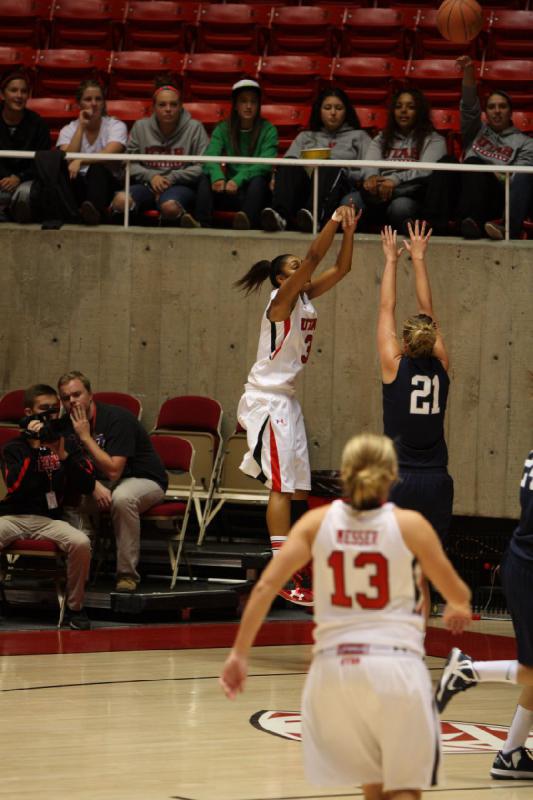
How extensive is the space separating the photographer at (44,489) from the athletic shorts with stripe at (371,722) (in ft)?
15.6

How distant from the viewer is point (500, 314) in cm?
991

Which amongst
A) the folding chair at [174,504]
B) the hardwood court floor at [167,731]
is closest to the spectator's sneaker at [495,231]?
the folding chair at [174,504]

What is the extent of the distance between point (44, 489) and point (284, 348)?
1.81 m

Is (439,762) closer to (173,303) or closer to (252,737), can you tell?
(252,737)

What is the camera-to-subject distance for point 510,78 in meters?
12.3

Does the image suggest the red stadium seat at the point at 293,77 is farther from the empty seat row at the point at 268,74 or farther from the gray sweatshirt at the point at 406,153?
the gray sweatshirt at the point at 406,153

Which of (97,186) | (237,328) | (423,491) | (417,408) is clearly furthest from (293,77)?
(423,491)

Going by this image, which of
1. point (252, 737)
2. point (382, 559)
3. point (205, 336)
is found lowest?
point (252, 737)

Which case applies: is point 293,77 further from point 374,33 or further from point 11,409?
point 11,409

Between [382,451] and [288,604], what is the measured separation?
20.5ft

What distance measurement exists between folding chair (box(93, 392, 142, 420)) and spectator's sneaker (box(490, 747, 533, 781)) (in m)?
5.27

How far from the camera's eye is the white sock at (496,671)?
5.24 m

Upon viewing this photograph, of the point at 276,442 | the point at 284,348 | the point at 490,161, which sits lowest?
the point at 276,442

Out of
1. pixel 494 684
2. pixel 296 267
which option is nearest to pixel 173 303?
pixel 296 267
